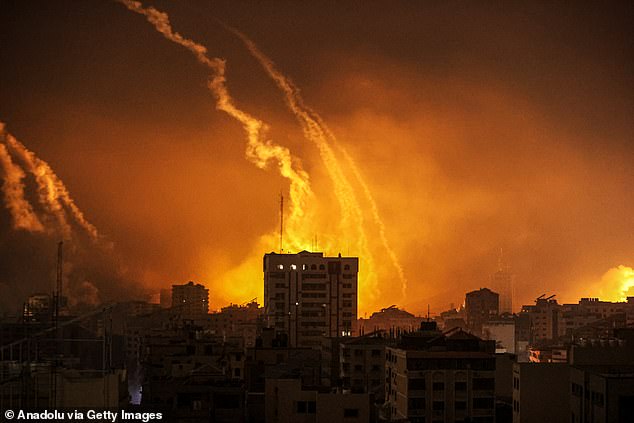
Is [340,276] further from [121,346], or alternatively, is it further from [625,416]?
[625,416]

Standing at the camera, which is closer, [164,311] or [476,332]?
[164,311]

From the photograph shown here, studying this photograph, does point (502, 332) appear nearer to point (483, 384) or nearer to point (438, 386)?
point (483, 384)

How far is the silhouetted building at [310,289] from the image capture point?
138ft

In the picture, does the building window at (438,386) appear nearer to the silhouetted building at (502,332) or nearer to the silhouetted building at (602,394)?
the silhouetted building at (602,394)

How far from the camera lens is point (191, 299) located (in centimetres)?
5212

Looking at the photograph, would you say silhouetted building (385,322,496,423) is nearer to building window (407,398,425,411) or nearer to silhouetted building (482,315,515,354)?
building window (407,398,425,411)

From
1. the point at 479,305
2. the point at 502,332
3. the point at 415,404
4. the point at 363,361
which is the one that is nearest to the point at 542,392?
the point at 415,404

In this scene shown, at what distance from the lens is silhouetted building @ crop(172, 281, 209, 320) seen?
50906mm

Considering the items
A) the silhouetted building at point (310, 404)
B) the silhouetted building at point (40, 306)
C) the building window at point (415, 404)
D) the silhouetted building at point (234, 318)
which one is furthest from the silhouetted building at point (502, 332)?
the silhouetted building at point (310, 404)

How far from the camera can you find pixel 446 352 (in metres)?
23.2


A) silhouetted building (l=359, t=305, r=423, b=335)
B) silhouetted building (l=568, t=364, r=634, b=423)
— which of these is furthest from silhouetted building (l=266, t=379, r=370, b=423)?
silhouetted building (l=359, t=305, r=423, b=335)

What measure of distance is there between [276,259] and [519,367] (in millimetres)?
21961

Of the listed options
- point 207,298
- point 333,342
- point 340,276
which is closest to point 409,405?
point 333,342

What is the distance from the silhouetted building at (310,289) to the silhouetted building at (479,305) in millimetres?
14636
